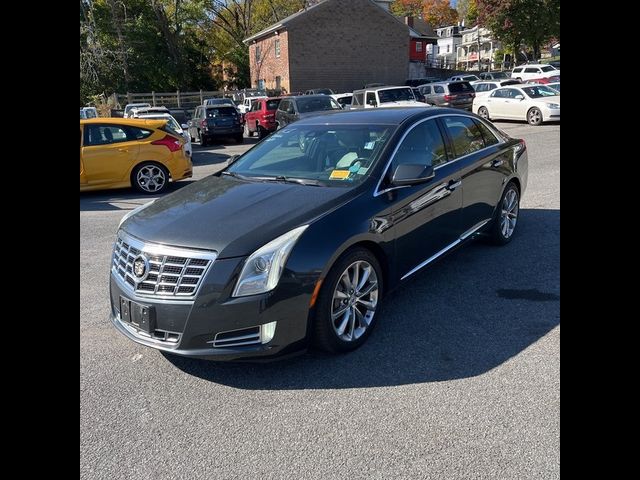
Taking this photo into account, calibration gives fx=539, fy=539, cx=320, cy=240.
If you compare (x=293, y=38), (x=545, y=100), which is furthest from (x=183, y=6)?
(x=545, y=100)

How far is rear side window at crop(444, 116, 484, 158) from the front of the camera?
5137 millimetres

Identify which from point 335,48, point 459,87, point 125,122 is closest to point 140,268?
point 125,122

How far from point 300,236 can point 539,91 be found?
20.3m

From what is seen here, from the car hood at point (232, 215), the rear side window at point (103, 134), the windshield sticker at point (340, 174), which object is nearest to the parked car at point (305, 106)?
the rear side window at point (103, 134)

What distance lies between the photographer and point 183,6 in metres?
44.6

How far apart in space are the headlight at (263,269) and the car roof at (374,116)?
1.91 m

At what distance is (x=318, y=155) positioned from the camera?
4.63 metres

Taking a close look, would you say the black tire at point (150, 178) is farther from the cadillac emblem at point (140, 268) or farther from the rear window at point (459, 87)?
the rear window at point (459, 87)

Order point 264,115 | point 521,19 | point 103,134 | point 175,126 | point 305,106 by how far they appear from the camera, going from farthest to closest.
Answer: point 521,19
point 264,115
point 305,106
point 175,126
point 103,134

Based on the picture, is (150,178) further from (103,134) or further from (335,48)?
(335,48)

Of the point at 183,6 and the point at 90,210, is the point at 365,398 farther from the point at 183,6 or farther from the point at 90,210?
the point at 183,6

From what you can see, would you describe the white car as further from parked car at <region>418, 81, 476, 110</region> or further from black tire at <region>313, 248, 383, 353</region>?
black tire at <region>313, 248, 383, 353</region>
